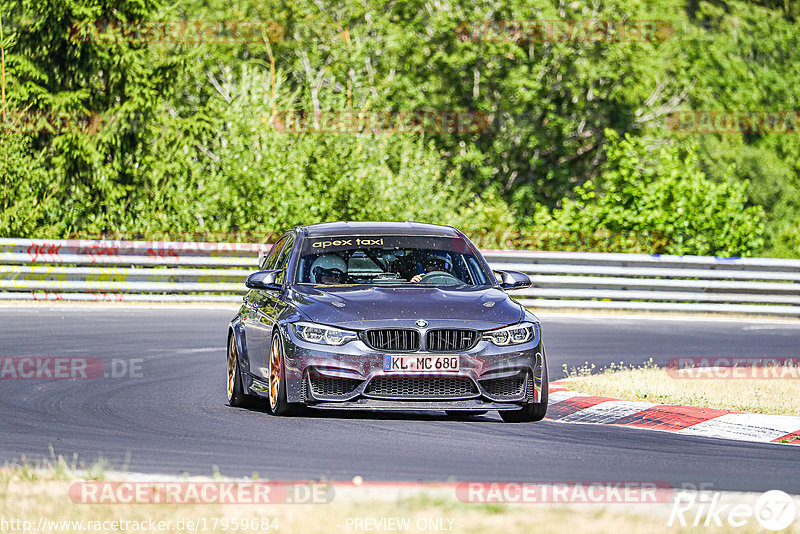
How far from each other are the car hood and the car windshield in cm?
46

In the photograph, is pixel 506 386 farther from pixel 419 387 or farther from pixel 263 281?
A: pixel 263 281

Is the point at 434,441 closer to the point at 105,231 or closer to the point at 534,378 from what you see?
the point at 534,378

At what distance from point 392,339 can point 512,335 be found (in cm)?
88

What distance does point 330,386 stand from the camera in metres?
9.80

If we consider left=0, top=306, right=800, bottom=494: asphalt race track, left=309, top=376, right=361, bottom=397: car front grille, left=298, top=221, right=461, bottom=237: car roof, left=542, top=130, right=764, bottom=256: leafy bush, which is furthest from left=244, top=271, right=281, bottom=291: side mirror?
left=542, top=130, right=764, bottom=256: leafy bush

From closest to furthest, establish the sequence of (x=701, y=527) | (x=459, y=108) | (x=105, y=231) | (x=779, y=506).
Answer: (x=701, y=527)
(x=779, y=506)
(x=105, y=231)
(x=459, y=108)

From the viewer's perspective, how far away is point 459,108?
43406mm

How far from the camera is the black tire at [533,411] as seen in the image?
10.2 m

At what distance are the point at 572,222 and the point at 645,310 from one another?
536cm

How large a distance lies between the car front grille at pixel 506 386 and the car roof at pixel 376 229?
75.6 inches

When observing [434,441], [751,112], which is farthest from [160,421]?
[751,112]

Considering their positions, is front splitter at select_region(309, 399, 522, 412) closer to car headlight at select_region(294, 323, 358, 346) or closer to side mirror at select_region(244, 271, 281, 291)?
car headlight at select_region(294, 323, 358, 346)

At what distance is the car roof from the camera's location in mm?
11352

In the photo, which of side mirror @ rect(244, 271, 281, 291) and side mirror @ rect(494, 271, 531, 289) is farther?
side mirror @ rect(494, 271, 531, 289)
